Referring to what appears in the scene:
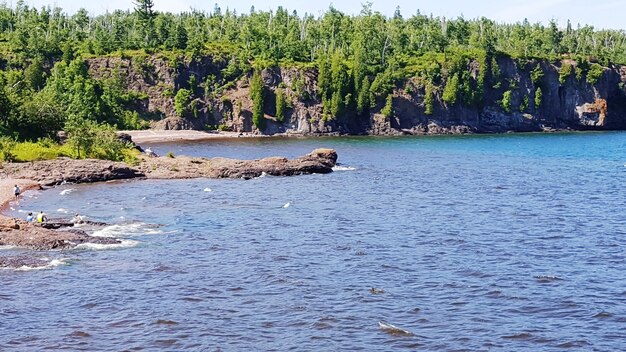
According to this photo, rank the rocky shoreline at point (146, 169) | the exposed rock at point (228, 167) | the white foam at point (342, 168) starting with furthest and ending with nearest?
the white foam at point (342, 168) → the exposed rock at point (228, 167) → the rocky shoreline at point (146, 169)

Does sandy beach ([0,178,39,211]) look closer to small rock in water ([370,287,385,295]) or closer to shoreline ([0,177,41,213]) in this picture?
shoreline ([0,177,41,213])

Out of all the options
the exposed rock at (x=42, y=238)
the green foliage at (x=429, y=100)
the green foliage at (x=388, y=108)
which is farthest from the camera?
the green foliage at (x=429, y=100)

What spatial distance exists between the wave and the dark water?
0.29m

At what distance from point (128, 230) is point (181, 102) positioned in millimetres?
131003

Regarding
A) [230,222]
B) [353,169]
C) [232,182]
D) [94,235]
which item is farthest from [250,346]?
[353,169]

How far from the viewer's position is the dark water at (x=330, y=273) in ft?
112

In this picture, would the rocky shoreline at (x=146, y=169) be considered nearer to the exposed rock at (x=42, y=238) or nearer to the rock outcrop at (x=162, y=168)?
the rock outcrop at (x=162, y=168)

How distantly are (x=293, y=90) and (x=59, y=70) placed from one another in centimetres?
5710

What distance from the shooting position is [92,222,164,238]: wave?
55.4 metres

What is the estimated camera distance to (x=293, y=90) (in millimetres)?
193625

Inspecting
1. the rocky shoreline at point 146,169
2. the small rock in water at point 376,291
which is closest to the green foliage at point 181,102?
the rocky shoreline at point 146,169

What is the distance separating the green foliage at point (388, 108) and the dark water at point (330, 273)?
349 feet

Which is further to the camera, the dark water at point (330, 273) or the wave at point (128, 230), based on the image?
the wave at point (128, 230)

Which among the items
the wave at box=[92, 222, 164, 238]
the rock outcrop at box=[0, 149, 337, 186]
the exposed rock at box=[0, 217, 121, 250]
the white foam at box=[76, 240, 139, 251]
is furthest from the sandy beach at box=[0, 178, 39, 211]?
the white foam at box=[76, 240, 139, 251]
